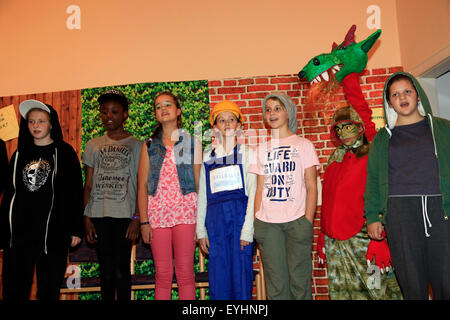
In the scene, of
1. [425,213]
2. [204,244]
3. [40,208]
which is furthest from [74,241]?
[425,213]

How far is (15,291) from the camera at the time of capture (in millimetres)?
2568

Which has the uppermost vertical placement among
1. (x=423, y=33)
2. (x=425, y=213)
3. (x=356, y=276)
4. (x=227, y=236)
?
(x=423, y=33)

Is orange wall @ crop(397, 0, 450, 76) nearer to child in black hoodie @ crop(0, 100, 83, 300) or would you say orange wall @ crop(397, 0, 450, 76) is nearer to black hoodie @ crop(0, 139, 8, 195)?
child in black hoodie @ crop(0, 100, 83, 300)

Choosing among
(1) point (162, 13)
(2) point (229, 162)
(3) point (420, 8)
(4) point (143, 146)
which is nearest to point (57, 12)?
(1) point (162, 13)

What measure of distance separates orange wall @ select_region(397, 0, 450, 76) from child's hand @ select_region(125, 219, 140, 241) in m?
2.77

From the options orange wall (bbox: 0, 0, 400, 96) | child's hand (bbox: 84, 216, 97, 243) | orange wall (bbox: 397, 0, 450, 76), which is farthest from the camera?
orange wall (bbox: 0, 0, 400, 96)

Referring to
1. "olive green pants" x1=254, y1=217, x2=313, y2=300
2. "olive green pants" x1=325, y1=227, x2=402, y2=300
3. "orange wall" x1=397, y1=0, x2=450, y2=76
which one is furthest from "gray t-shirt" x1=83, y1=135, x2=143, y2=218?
"orange wall" x1=397, y1=0, x2=450, y2=76

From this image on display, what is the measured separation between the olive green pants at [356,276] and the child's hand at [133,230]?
1379mm

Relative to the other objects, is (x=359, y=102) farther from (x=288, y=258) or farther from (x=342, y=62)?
(x=288, y=258)

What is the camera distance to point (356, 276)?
2.65m

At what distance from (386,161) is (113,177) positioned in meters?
1.91

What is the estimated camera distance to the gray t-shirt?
9.53 ft

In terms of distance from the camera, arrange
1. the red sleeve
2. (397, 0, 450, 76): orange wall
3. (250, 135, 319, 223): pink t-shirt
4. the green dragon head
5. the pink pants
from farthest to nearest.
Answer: (397, 0, 450, 76): orange wall → the green dragon head → the red sleeve → the pink pants → (250, 135, 319, 223): pink t-shirt
